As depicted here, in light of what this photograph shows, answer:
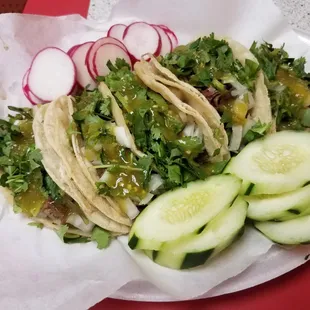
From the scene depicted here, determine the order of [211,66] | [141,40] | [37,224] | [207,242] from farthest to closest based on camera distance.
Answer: [141,40] → [211,66] → [37,224] → [207,242]

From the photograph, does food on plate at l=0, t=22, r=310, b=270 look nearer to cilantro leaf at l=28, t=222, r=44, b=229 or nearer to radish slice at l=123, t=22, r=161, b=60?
cilantro leaf at l=28, t=222, r=44, b=229

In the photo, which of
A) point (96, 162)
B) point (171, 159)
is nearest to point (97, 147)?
point (96, 162)

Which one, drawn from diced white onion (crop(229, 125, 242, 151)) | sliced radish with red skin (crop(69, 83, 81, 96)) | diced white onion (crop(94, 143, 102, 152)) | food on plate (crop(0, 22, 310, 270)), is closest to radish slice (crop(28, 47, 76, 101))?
sliced radish with red skin (crop(69, 83, 81, 96))

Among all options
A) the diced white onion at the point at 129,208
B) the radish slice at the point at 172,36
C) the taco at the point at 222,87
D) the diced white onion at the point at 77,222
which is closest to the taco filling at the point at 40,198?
the diced white onion at the point at 77,222

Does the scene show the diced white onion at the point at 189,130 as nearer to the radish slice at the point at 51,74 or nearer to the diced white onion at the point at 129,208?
the diced white onion at the point at 129,208

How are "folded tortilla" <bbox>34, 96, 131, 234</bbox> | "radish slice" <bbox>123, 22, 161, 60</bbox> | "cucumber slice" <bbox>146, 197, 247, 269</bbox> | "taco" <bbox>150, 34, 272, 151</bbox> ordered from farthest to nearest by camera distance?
"radish slice" <bbox>123, 22, 161, 60</bbox> → "taco" <bbox>150, 34, 272, 151</bbox> → "folded tortilla" <bbox>34, 96, 131, 234</bbox> → "cucumber slice" <bbox>146, 197, 247, 269</bbox>

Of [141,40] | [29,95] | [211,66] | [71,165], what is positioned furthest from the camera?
[141,40]

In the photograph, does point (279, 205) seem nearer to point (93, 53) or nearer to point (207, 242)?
point (207, 242)
